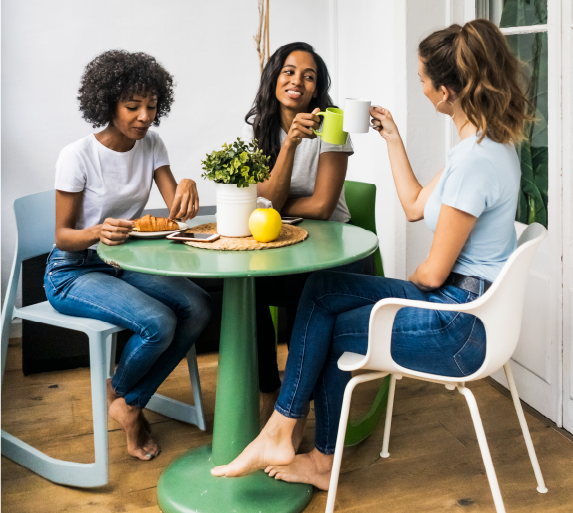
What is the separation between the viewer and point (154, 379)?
197 centimetres

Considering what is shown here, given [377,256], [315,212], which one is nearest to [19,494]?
[315,212]

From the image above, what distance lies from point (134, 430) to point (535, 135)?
171cm

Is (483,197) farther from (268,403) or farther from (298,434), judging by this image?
(268,403)

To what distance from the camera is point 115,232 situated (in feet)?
5.70

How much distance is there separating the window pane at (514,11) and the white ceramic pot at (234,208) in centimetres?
121

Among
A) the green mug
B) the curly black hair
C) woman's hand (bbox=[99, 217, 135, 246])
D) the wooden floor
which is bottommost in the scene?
the wooden floor

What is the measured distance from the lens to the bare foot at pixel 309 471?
5.94ft

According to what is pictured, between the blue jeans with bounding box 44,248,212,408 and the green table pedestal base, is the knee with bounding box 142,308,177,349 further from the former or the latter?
the green table pedestal base

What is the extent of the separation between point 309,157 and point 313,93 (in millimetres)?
235

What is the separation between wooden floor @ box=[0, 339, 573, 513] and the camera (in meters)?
1.79

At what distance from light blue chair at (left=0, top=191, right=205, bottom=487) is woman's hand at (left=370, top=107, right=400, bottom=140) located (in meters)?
0.98

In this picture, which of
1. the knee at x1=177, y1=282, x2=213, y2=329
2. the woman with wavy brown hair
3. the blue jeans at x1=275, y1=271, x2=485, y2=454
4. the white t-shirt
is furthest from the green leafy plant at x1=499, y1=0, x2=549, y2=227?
the white t-shirt

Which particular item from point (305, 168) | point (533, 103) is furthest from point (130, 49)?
point (533, 103)

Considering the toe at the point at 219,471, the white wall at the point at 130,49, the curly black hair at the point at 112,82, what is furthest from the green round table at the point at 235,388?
the white wall at the point at 130,49
